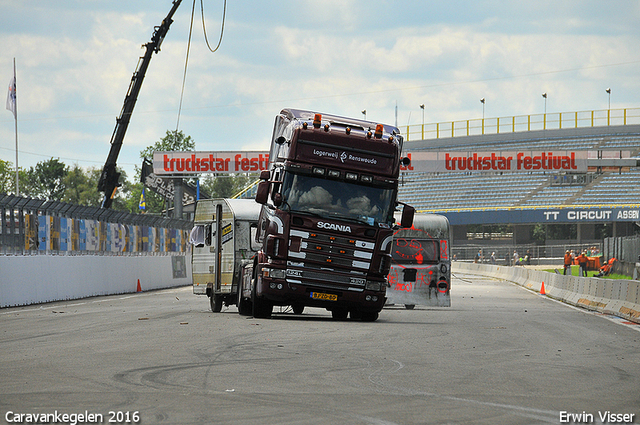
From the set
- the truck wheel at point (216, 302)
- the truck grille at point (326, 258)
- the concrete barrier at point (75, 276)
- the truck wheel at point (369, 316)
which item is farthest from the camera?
the concrete barrier at point (75, 276)

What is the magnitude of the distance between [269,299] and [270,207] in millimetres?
1771

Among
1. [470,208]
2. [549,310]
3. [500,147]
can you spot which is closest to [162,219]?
[549,310]

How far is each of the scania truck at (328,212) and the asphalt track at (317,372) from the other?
851mm

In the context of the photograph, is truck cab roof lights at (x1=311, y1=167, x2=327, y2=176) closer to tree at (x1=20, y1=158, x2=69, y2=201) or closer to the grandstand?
the grandstand

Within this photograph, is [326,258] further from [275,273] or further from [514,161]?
[514,161]

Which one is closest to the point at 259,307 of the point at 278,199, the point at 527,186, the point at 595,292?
the point at 278,199

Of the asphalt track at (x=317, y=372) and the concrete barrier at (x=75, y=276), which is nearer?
the asphalt track at (x=317, y=372)

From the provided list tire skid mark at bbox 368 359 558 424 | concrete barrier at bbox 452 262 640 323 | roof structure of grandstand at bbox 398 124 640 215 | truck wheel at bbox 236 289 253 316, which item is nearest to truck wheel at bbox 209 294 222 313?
truck wheel at bbox 236 289 253 316

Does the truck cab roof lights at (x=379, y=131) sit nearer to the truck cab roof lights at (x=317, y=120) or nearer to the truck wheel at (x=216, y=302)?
the truck cab roof lights at (x=317, y=120)

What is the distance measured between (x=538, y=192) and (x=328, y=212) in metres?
70.1

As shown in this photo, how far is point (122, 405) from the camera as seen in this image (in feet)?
23.6

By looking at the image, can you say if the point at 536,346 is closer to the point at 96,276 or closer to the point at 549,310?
the point at 549,310

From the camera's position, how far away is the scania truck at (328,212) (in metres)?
16.8

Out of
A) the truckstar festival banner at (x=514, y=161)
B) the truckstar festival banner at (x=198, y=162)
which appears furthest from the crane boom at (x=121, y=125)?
the truckstar festival banner at (x=514, y=161)
